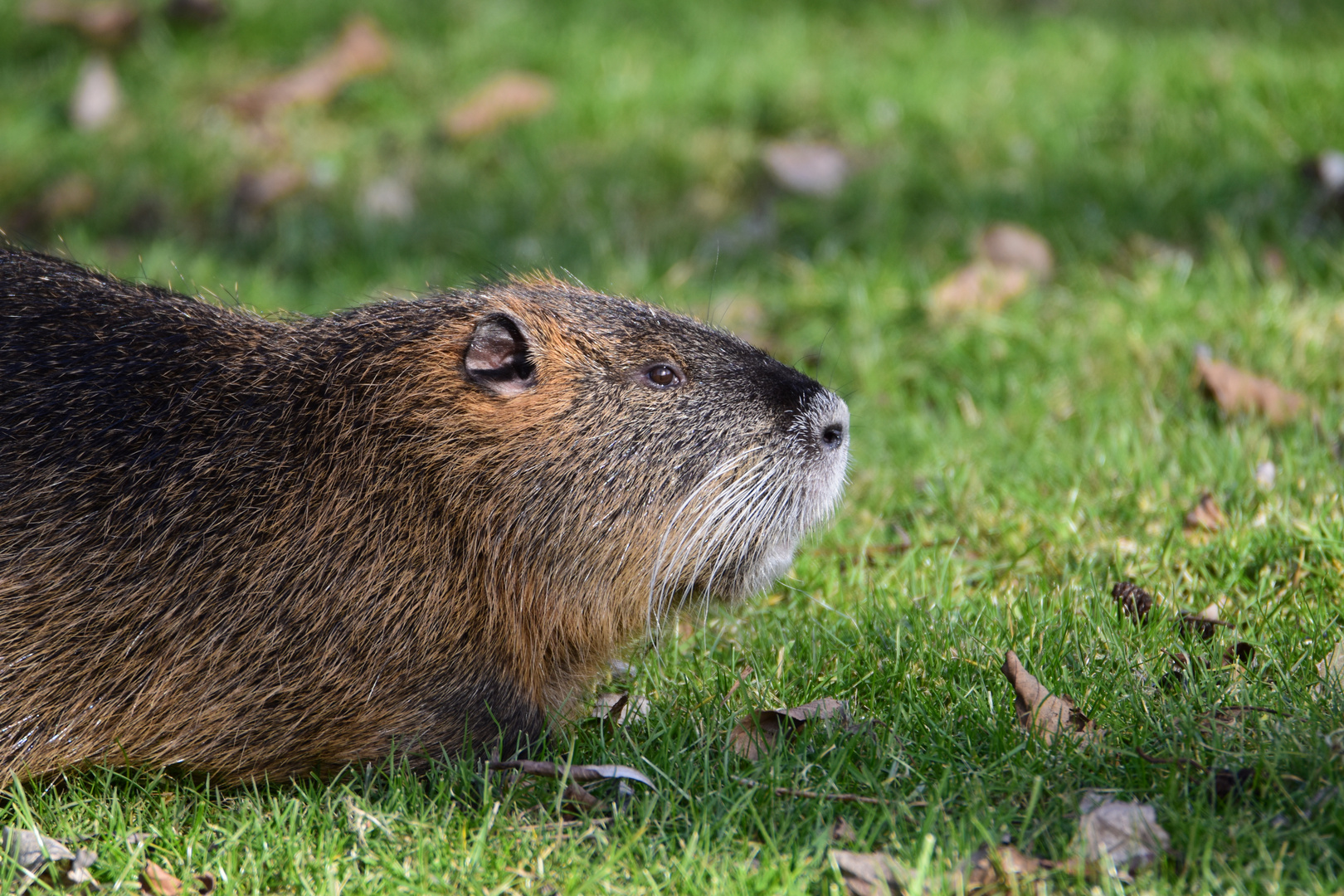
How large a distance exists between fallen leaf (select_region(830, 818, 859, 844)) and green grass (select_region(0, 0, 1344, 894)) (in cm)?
3

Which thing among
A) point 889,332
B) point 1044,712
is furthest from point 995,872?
point 889,332

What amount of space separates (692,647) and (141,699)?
4.12 feet

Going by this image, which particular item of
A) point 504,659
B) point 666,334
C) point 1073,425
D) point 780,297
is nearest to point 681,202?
point 780,297

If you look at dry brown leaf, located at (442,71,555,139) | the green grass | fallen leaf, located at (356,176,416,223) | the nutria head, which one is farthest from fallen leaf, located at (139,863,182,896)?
dry brown leaf, located at (442,71,555,139)

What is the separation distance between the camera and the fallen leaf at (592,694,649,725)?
2.96m

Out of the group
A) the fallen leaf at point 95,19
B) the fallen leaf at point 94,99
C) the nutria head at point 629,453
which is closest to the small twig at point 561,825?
the nutria head at point 629,453

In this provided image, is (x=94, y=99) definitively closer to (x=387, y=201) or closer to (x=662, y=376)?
(x=387, y=201)

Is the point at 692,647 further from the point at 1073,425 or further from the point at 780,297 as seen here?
the point at 780,297

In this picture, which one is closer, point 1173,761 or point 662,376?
point 1173,761

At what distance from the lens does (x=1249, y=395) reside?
14.0 ft

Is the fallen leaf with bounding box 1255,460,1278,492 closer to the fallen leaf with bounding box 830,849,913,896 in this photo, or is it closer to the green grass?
the green grass

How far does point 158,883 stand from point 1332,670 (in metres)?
2.30

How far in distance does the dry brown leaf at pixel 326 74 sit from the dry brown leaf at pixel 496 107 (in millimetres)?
666

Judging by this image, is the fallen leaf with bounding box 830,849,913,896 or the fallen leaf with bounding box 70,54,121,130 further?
the fallen leaf with bounding box 70,54,121,130
